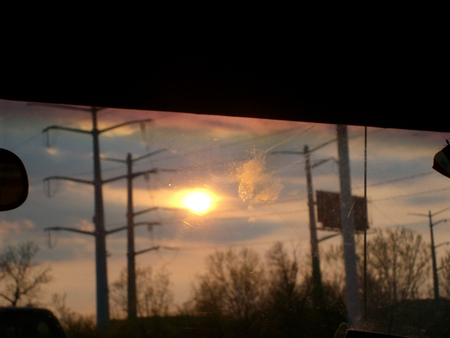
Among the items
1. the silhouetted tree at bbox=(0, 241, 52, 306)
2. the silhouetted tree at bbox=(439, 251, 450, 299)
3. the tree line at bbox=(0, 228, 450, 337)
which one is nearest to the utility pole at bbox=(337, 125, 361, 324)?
the tree line at bbox=(0, 228, 450, 337)

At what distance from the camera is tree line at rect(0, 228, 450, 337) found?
9.45 ft

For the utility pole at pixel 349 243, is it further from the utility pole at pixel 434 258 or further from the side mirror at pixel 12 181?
the side mirror at pixel 12 181

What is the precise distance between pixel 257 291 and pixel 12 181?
1519 mm

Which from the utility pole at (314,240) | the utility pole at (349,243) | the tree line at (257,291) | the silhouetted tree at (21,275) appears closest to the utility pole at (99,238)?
the tree line at (257,291)

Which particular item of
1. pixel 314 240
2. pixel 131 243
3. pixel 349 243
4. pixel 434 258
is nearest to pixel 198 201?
pixel 131 243

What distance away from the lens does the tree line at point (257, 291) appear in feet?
9.45

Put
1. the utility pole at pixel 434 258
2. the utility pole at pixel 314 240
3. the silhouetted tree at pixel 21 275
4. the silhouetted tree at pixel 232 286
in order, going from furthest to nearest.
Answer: the utility pole at pixel 434 258 → the utility pole at pixel 314 240 → the silhouetted tree at pixel 232 286 → the silhouetted tree at pixel 21 275

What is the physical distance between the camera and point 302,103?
175 inches

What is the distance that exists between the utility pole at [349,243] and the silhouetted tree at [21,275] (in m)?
1.83

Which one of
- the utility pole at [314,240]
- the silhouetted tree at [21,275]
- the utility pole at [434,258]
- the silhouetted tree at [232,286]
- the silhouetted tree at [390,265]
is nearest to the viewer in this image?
the silhouetted tree at [21,275]

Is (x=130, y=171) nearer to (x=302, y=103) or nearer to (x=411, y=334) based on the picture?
(x=302, y=103)

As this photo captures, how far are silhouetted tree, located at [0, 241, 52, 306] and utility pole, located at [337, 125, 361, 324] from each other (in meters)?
1.83

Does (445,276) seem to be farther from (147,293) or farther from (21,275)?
(21,275)

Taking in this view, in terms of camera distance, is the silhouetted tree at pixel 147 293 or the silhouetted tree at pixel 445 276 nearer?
the silhouetted tree at pixel 147 293
